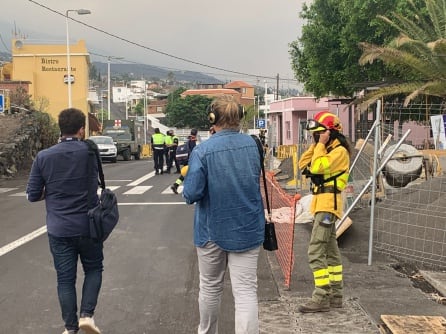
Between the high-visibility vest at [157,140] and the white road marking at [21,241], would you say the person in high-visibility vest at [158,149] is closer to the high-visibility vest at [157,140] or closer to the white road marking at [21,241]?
the high-visibility vest at [157,140]

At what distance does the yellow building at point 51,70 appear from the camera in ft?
164

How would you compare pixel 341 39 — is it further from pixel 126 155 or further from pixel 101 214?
pixel 101 214

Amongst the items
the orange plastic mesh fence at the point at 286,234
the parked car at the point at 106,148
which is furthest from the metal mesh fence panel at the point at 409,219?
the parked car at the point at 106,148

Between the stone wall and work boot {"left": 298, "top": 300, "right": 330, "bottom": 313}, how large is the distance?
17.0 meters

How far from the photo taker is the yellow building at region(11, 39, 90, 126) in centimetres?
5012

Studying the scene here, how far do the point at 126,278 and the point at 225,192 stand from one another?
3076mm

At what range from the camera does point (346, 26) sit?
21641 millimetres

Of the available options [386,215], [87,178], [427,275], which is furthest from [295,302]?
[386,215]

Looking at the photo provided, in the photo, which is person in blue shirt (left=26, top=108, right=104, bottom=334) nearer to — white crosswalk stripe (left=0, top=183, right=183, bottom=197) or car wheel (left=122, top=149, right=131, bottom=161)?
white crosswalk stripe (left=0, top=183, right=183, bottom=197)

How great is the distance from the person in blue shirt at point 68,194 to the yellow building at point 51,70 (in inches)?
1870

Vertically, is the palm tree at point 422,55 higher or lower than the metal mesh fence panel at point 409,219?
higher

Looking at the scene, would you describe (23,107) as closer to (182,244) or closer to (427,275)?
(182,244)

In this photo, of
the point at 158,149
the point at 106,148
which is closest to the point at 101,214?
the point at 158,149

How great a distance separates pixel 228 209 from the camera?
11.4ft
